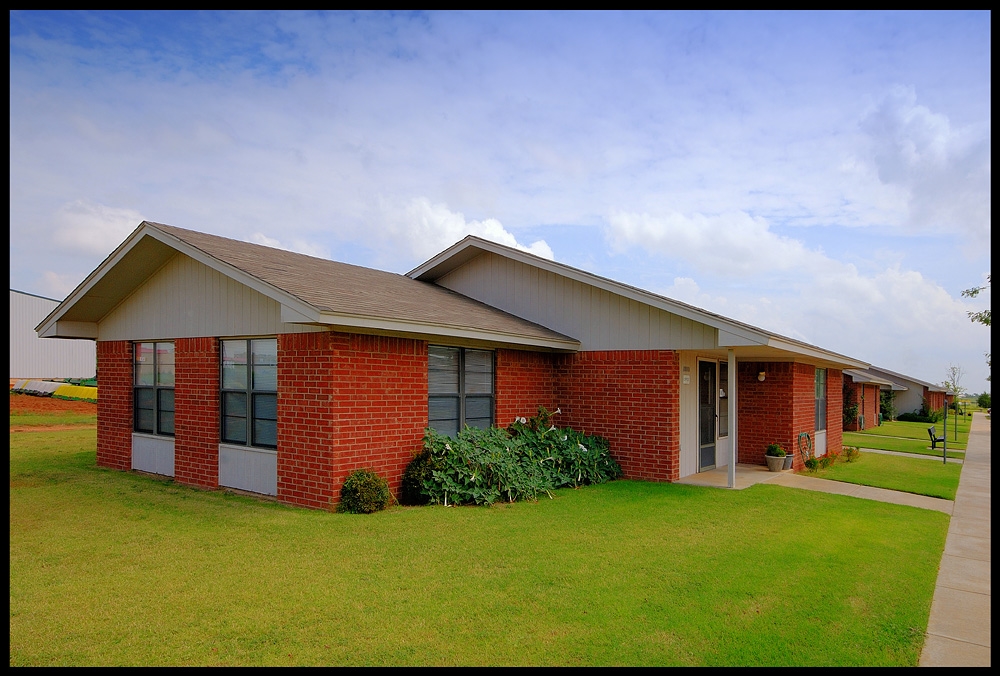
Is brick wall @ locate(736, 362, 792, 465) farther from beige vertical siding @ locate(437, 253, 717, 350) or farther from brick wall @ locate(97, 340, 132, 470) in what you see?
brick wall @ locate(97, 340, 132, 470)

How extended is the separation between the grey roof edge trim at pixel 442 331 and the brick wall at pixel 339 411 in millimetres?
568

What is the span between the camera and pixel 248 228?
1842 centimetres

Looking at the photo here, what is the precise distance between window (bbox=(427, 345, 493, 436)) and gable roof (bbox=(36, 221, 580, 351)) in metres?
0.56

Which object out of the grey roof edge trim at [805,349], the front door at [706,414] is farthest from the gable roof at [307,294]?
the grey roof edge trim at [805,349]

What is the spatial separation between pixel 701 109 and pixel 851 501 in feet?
22.4

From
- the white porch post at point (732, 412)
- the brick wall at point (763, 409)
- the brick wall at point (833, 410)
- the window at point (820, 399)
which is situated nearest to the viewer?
the white porch post at point (732, 412)

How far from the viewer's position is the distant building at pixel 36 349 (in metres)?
37.7

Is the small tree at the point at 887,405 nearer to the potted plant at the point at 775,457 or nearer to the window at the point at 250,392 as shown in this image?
the potted plant at the point at 775,457

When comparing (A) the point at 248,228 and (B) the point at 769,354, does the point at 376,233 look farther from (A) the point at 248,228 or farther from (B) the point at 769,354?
(B) the point at 769,354

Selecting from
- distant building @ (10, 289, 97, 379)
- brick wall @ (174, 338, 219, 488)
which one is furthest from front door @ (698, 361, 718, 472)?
distant building @ (10, 289, 97, 379)

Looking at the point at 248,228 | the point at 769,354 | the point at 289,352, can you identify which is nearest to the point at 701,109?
the point at 769,354

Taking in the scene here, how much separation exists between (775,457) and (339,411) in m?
9.40

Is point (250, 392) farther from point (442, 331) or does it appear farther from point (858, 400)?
point (858, 400)

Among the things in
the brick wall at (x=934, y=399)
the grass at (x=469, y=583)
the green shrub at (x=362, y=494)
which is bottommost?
the brick wall at (x=934, y=399)
